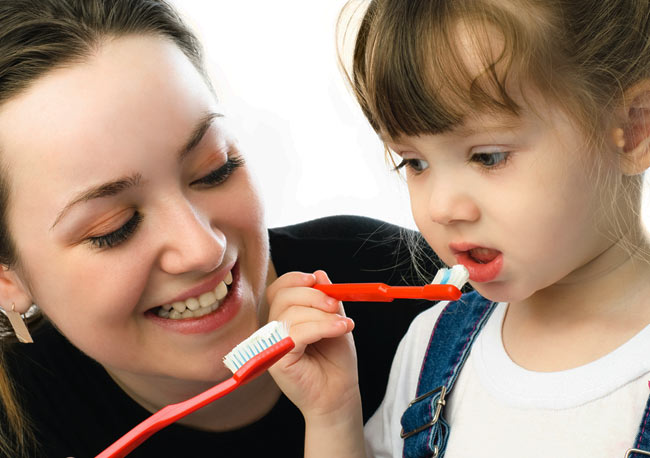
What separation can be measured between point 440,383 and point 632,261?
27cm

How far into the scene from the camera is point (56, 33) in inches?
38.1

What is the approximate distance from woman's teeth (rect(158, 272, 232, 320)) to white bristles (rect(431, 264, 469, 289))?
330 millimetres

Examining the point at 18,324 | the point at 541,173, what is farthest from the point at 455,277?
the point at 18,324

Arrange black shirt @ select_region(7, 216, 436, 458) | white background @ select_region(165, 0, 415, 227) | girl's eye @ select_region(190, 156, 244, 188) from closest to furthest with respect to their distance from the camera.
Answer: girl's eye @ select_region(190, 156, 244, 188), black shirt @ select_region(7, 216, 436, 458), white background @ select_region(165, 0, 415, 227)

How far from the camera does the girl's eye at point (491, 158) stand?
0.78m

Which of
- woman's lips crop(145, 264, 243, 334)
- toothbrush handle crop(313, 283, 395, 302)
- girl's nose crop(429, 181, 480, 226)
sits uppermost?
girl's nose crop(429, 181, 480, 226)

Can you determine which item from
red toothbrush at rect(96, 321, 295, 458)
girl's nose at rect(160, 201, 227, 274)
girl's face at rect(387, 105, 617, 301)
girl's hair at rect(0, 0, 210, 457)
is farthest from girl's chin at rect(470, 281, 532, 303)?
girl's hair at rect(0, 0, 210, 457)

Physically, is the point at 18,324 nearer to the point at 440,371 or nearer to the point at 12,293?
the point at 12,293

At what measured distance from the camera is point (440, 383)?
0.99 metres

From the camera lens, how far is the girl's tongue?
0.83 metres

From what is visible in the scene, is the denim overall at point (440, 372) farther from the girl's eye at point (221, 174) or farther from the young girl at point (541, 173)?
the girl's eye at point (221, 174)

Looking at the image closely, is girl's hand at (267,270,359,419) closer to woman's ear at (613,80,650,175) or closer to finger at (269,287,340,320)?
finger at (269,287,340,320)

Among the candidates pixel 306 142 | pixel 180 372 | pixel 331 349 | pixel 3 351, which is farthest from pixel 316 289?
pixel 306 142

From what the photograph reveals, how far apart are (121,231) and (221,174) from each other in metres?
0.16
